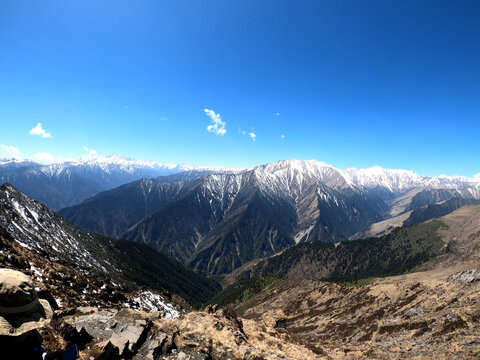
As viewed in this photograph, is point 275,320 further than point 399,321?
No

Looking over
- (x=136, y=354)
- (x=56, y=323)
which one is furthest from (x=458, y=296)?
(x=56, y=323)

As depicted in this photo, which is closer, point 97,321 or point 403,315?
point 97,321

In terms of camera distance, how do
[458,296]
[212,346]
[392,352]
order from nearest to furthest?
[212,346] → [392,352] → [458,296]

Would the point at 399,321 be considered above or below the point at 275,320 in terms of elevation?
below

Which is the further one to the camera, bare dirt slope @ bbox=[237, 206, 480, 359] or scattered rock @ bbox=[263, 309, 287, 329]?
scattered rock @ bbox=[263, 309, 287, 329]

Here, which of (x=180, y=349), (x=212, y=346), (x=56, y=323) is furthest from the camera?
(x=212, y=346)

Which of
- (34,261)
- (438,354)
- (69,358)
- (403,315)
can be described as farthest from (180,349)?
(403,315)

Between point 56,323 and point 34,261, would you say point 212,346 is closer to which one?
point 56,323

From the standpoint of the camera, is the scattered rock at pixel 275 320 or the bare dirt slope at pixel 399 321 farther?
the scattered rock at pixel 275 320

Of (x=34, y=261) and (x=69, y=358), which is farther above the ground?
(x=69, y=358)

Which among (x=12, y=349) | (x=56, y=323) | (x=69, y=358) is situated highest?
(x=12, y=349)
